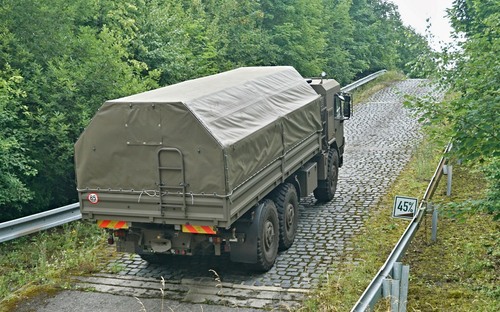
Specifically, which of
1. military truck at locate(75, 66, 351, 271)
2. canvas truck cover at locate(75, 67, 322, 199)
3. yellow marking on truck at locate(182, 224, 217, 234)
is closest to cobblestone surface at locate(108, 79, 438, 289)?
military truck at locate(75, 66, 351, 271)

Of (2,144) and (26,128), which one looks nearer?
(2,144)

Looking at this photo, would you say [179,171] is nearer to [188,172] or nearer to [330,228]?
[188,172]

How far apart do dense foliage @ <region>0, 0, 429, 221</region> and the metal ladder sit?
4075 mm

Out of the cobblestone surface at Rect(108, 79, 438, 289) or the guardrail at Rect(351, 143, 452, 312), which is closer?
the guardrail at Rect(351, 143, 452, 312)

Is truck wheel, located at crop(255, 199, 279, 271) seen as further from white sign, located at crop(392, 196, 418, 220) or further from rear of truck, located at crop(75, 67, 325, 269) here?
white sign, located at crop(392, 196, 418, 220)

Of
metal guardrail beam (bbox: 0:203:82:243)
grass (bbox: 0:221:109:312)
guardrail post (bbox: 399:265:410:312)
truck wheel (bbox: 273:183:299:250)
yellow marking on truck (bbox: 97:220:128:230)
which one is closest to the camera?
guardrail post (bbox: 399:265:410:312)

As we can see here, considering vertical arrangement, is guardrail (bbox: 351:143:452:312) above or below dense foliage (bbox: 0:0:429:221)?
below

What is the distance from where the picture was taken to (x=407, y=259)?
10.6 metres

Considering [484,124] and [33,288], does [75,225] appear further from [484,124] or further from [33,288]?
[484,124]

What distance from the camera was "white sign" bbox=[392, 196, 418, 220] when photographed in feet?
32.7

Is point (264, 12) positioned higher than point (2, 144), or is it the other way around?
point (264, 12)

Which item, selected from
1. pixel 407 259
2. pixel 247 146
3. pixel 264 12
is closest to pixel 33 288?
pixel 247 146

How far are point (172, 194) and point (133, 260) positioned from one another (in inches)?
103

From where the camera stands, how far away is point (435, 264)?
10336 millimetres
